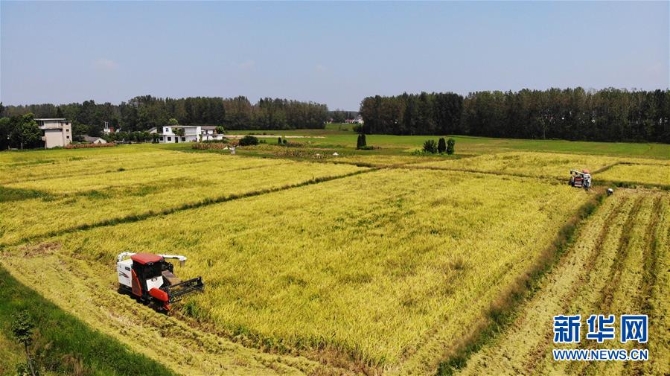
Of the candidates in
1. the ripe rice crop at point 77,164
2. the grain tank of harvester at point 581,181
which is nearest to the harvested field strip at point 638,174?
the grain tank of harvester at point 581,181

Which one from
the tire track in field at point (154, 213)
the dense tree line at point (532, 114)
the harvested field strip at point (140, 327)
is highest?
the dense tree line at point (532, 114)

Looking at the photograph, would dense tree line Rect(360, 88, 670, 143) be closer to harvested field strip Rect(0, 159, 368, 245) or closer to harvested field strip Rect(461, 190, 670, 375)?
harvested field strip Rect(0, 159, 368, 245)

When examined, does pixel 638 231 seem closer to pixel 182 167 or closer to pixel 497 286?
pixel 497 286

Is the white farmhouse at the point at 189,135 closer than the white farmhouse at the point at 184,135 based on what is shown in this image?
Yes

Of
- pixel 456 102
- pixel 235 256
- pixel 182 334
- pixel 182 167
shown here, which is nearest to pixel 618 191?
pixel 235 256

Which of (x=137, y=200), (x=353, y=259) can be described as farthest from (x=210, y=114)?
(x=353, y=259)

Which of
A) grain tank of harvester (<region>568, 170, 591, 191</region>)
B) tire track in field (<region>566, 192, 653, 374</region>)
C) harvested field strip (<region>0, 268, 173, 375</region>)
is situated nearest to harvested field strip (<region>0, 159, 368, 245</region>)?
harvested field strip (<region>0, 268, 173, 375</region>)

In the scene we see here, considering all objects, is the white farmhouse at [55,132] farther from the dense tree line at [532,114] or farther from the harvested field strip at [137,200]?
the dense tree line at [532,114]
